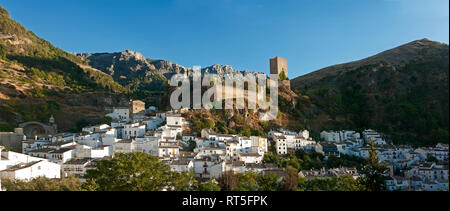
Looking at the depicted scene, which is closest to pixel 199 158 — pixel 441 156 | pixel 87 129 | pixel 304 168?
pixel 304 168

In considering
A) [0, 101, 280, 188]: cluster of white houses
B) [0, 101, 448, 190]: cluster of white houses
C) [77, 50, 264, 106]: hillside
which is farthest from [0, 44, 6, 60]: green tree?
[0, 101, 280, 188]: cluster of white houses

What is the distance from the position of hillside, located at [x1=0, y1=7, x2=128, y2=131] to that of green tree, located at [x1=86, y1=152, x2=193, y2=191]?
85.9 feet

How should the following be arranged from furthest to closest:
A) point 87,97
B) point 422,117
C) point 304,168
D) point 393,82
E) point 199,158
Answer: point 393,82
point 87,97
point 422,117
point 304,168
point 199,158

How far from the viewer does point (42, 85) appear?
47.2 m

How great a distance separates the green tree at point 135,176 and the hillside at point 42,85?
26177mm

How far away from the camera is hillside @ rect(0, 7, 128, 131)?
127 feet

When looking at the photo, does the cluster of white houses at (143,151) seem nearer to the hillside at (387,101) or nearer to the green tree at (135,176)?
the green tree at (135,176)

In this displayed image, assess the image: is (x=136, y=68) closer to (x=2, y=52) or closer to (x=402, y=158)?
(x=2, y=52)

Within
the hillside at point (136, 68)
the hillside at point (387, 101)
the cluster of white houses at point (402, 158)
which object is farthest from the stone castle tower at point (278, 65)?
the hillside at point (136, 68)

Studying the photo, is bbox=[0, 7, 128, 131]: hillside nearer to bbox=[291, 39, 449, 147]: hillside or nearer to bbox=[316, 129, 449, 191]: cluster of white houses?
bbox=[316, 129, 449, 191]: cluster of white houses

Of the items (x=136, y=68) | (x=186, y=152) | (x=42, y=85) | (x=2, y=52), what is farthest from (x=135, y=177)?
(x=136, y=68)

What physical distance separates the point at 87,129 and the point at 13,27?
47.8 metres
